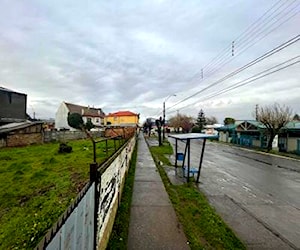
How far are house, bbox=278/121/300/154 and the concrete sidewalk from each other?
2564 cm

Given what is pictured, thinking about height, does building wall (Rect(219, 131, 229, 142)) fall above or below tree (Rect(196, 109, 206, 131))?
below

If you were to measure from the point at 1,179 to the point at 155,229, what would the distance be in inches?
268

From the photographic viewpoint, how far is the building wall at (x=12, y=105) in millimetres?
33281

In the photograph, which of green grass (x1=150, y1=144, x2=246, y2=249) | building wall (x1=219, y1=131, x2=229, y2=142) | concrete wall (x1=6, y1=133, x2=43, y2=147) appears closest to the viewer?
green grass (x1=150, y1=144, x2=246, y2=249)

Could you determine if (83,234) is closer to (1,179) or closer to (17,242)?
(17,242)

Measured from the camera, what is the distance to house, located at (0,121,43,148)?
20.7 meters

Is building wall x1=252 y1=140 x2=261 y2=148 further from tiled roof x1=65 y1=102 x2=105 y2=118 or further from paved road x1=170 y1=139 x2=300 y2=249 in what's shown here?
tiled roof x1=65 y1=102 x2=105 y2=118

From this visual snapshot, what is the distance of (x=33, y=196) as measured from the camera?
7660 mm

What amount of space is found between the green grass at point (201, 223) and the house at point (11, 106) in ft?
91.3

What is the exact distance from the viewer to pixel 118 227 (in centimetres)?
593

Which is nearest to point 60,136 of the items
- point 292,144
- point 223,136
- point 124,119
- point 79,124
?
point 292,144

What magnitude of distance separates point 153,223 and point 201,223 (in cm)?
129

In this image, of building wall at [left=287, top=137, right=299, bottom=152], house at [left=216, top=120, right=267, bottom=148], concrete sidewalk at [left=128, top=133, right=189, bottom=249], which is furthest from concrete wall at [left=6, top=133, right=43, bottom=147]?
house at [left=216, top=120, right=267, bottom=148]

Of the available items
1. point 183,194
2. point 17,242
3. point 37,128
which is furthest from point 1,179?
point 37,128
